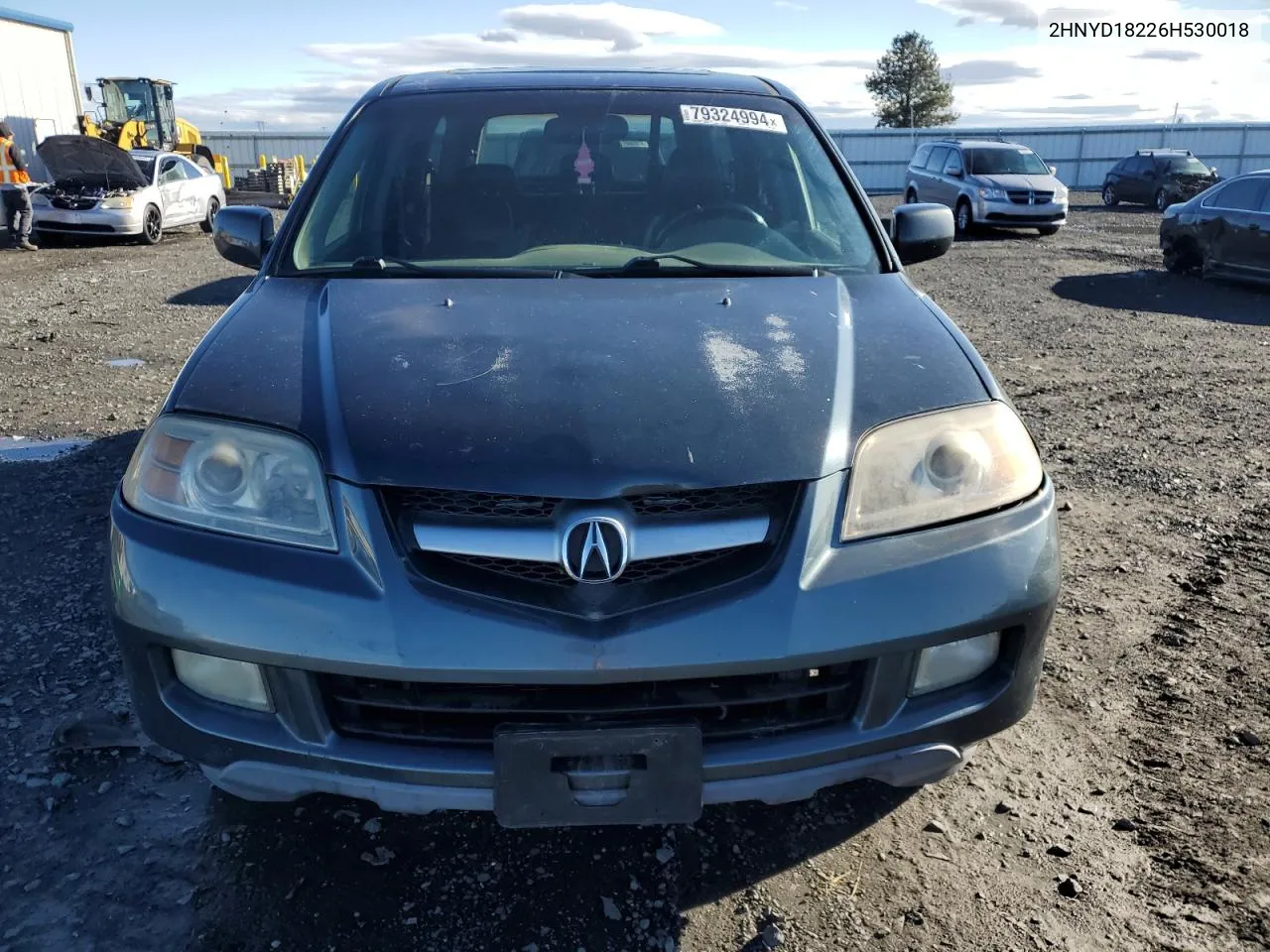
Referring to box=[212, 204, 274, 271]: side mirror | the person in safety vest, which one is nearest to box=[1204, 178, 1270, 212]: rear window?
box=[212, 204, 274, 271]: side mirror

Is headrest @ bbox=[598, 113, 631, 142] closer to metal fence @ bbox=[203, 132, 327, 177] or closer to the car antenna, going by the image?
the car antenna

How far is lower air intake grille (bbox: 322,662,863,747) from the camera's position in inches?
71.1

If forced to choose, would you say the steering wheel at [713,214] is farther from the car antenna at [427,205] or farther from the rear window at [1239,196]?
the rear window at [1239,196]

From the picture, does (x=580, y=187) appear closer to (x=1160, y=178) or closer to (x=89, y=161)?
(x=89, y=161)

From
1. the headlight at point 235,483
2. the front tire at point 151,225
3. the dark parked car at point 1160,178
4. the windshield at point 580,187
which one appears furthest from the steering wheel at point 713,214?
the dark parked car at point 1160,178

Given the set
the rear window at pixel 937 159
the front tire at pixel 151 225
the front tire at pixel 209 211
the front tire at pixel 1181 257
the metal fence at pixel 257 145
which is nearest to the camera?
the front tire at pixel 1181 257

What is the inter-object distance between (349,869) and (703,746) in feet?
3.04

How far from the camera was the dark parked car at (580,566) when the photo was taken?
175 cm

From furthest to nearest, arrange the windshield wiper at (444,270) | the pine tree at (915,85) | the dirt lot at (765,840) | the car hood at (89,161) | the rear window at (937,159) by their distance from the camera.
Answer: the pine tree at (915,85) < the rear window at (937,159) < the car hood at (89,161) < the windshield wiper at (444,270) < the dirt lot at (765,840)

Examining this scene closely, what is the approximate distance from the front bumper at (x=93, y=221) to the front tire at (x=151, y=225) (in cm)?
24

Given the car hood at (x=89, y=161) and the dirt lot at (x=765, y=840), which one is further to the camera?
the car hood at (x=89, y=161)

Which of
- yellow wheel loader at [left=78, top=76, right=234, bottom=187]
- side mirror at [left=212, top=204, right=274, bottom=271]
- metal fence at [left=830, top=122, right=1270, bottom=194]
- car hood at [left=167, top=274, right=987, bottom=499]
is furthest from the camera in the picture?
metal fence at [left=830, top=122, right=1270, bottom=194]

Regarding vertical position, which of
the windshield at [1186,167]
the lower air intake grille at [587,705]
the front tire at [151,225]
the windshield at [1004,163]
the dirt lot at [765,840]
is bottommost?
the dirt lot at [765,840]

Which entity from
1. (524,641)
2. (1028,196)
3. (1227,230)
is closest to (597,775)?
(524,641)
